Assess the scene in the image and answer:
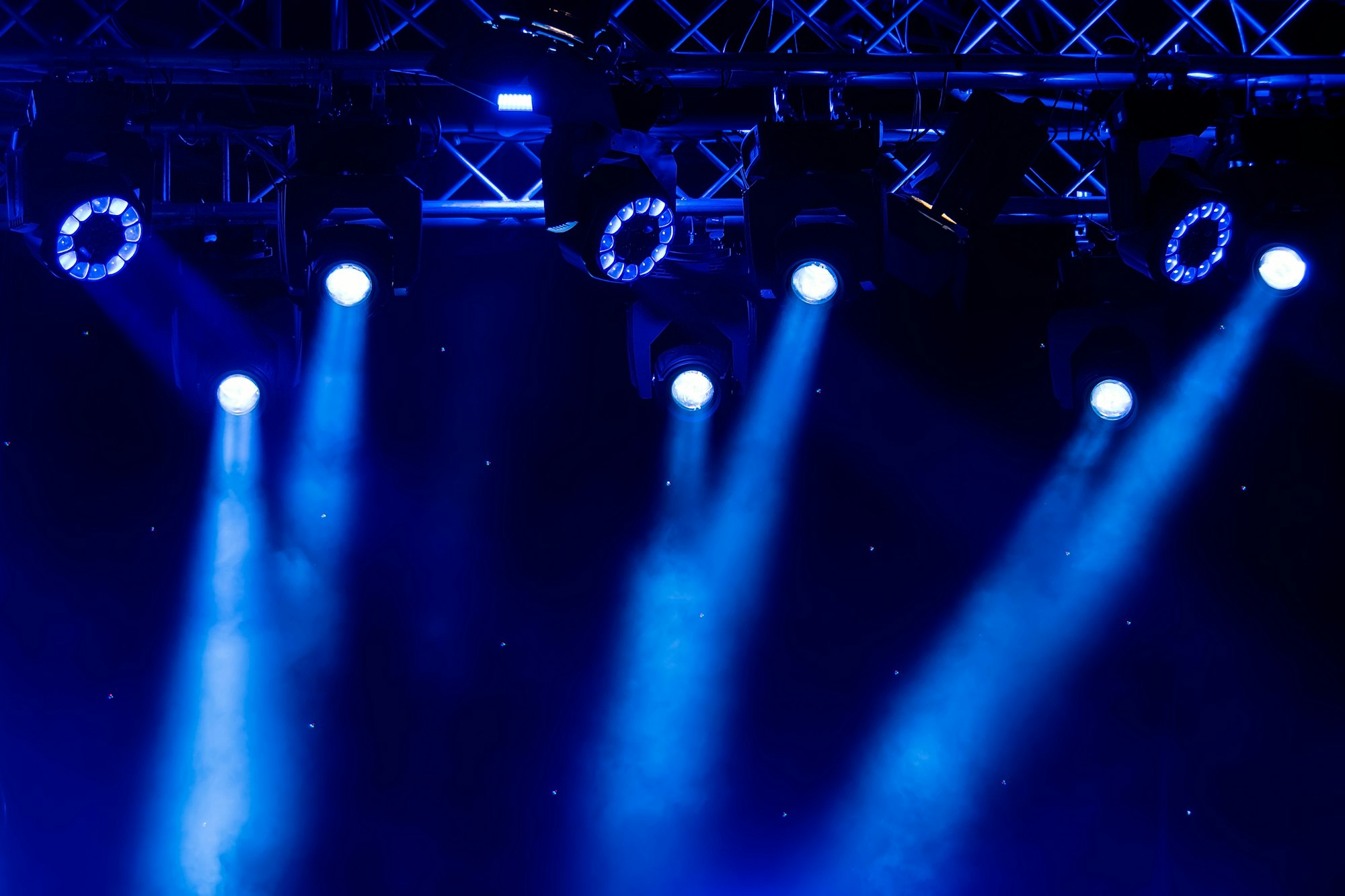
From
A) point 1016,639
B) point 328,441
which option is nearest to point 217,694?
point 328,441

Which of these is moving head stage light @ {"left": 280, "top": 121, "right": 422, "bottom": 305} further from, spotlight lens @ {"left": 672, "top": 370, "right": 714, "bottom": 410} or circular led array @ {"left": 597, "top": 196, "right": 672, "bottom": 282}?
spotlight lens @ {"left": 672, "top": 370, "right": 714, "bottom": 410}

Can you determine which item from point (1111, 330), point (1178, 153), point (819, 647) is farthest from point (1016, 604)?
point (1178, 153)

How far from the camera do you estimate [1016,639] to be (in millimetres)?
4207

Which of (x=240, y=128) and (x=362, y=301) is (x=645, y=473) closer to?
(x=362, y=301)

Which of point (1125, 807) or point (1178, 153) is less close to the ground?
point (1178, 153)

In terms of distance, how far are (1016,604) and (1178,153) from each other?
5.35ft

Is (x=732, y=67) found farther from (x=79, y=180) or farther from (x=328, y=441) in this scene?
(x=328, y=441)

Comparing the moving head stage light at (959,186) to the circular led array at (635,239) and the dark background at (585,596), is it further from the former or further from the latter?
the dark background at (585,596)

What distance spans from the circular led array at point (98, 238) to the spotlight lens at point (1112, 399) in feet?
8.82

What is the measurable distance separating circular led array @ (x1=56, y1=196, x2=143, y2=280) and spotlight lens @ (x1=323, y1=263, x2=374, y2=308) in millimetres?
472

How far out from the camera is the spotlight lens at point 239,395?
350 centimetres

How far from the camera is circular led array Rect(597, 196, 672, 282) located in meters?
2.99

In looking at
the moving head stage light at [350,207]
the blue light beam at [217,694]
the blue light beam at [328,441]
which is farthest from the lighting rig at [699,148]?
the blue light beam at [217,694]

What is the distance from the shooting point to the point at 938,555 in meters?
4.23
